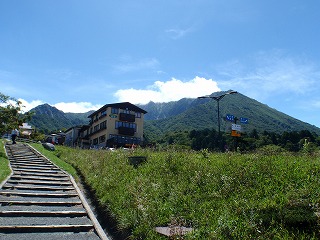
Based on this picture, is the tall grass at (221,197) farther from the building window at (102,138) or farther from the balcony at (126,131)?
the building window at (102,138)

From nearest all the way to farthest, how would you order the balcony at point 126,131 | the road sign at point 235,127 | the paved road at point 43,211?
the paved road at point 43,211 < the road sign at point 235,127 < the balcony at point 126,131

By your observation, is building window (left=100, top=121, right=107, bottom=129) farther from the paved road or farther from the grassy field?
the grassy field

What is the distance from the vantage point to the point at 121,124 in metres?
67.9

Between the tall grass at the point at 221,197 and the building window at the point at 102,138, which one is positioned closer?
the tall grass at the point at 221,197

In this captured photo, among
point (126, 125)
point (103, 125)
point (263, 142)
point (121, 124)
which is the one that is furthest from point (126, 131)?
point (263, 142)

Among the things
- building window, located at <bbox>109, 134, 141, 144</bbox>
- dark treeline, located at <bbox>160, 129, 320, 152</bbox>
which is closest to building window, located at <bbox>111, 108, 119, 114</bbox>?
building window, located at <bbox>109, 134, 141, 144</bbox>

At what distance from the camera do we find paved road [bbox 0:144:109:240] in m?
7.46

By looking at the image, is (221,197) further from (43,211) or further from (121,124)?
(121,124)

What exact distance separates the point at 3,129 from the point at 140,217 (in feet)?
59.8

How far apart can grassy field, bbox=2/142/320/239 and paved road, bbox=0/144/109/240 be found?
0.83 meters

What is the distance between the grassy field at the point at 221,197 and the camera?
567cm

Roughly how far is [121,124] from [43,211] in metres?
59.3

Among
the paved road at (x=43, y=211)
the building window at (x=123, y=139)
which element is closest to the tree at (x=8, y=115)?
the paved road at (x=43, y=211)

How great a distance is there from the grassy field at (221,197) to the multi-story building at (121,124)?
54.0 m
